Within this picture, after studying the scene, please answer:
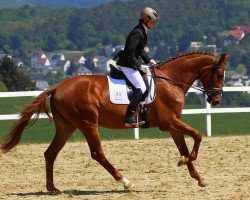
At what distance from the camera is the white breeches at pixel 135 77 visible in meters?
13.9

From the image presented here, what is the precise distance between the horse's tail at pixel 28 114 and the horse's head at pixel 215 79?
228 cm

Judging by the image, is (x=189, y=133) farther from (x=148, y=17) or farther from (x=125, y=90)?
(x=148, y=17)

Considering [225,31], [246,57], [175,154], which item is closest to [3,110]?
[175,154]

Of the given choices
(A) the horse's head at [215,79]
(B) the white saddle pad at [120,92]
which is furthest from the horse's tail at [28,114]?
(A) the horse's head at [215,79]

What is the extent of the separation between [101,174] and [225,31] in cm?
17234

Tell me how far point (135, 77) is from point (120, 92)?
12.1 inches

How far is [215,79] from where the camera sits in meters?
14.6

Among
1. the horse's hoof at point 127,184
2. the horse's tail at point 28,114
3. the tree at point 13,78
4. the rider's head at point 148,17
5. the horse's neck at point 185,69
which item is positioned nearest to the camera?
the horse's hoof at point 127,184

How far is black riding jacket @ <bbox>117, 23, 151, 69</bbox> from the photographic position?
13672 mm

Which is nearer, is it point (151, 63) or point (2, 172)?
point (151, 63)

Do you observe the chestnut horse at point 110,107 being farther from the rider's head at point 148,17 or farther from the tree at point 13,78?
the tree at point 13,78

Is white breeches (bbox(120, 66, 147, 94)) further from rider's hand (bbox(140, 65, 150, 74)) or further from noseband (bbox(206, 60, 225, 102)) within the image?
noseband (bbox(206, 60, 225, 102))

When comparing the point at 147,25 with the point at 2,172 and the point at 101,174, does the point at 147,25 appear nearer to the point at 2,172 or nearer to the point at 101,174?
the point at 101,174

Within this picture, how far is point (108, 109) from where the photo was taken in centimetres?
1395
